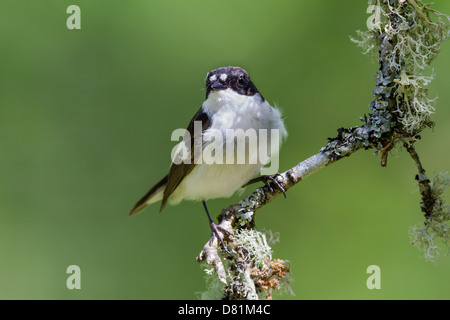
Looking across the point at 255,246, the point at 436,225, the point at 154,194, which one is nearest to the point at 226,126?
the point at 255,246

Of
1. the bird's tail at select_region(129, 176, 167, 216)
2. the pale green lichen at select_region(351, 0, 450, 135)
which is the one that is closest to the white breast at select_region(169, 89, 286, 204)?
the bird's tail at select_region(129, 176, 167, 216)

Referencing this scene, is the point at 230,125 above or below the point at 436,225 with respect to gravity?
above

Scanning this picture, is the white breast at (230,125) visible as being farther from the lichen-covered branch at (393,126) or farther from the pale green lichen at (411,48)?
the pale green lichen at (411,48)

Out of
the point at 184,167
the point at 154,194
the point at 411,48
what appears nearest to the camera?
→ the point at 411,48

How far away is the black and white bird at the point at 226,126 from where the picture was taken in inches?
138

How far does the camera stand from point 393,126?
8.90 feet

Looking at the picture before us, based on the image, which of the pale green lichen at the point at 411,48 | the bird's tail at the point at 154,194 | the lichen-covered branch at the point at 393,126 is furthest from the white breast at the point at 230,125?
the pale green lichen at the point at 411,48

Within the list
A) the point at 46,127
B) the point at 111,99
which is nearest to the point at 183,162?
the point at 111,99

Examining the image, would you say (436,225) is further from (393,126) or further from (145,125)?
(145,125)

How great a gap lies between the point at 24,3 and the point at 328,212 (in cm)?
334

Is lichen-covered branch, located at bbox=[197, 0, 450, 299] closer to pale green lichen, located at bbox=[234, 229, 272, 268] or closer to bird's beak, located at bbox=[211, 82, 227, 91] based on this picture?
pale green lichen, located at bbox=[234, 229, 272, 268]

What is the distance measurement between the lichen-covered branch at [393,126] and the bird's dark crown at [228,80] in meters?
1.02

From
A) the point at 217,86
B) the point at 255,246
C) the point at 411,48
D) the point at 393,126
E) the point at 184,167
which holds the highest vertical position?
the point at 217,86

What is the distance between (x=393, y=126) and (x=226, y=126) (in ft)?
3.76
